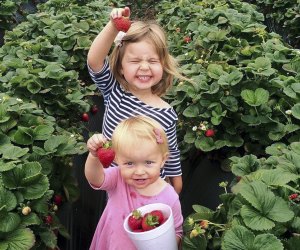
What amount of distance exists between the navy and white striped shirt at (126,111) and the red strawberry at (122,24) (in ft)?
0.95

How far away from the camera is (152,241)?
1.51 m

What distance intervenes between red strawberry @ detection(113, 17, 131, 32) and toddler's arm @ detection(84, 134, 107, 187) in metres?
0.60

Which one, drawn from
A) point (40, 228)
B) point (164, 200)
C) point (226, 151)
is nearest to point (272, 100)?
point (226, 151)

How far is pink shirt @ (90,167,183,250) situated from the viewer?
1847 mm

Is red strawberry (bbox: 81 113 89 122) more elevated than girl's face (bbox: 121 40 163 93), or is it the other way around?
girl's face (bbox: 121 40 163 93)

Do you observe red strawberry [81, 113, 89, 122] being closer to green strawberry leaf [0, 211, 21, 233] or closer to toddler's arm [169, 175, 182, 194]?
toddler's arm [169, 175, 182, 194]

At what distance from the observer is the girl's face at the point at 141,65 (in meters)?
2.16

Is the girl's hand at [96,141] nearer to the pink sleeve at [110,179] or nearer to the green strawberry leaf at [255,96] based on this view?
the pink sleeve at [110,179]

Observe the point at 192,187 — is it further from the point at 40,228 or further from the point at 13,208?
the point at 13,208

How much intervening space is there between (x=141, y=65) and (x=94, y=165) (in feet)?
1.98

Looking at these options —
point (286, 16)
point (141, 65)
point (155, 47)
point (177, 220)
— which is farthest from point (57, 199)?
point (286, 16)

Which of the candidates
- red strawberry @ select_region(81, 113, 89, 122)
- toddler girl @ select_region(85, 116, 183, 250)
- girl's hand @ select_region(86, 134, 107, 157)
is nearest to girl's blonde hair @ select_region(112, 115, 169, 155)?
toddler girl @ select_region(85, 116, 183, 250)

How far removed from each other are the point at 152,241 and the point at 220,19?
2614 mm

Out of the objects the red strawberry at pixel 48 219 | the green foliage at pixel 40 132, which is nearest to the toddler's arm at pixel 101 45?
the green foliage at pixel 40 132
